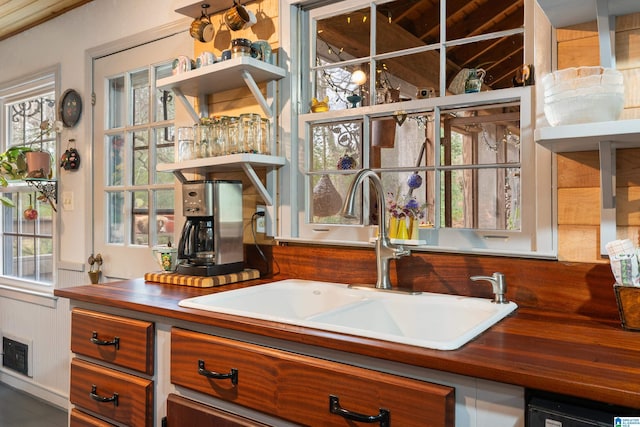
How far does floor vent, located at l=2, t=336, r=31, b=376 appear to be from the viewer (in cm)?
334

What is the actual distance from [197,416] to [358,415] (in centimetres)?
54

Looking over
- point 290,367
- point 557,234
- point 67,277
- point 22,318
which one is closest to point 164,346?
point 290,367

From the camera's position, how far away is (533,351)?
3.26ft

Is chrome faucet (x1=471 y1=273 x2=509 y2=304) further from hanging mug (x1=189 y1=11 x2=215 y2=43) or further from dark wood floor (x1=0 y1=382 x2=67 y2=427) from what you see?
dark wood floor (x1=0 y1=382 x2=67 y2=427)

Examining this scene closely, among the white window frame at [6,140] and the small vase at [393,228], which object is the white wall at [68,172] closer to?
the white window frame at [6,140]

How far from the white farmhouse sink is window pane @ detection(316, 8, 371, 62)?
35.6 inches

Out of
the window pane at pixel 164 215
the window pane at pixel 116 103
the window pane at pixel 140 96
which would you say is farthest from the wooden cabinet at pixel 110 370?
the window pane at pixel 116 103

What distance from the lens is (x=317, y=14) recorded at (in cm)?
200

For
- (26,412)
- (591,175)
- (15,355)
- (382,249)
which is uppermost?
(591,175)

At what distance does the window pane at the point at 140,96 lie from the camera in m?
2.74

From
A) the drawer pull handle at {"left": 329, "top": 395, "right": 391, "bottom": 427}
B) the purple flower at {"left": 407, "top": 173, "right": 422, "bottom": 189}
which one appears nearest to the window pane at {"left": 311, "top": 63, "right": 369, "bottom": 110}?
the purple flower at {"left": 407, "top": 173, "right": 422, "bottom": 189}

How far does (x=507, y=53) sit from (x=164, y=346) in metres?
1.40

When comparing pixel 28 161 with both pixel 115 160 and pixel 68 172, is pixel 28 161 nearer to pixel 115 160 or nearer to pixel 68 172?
pixel 68 172

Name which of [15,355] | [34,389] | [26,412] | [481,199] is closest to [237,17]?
[481,199]
